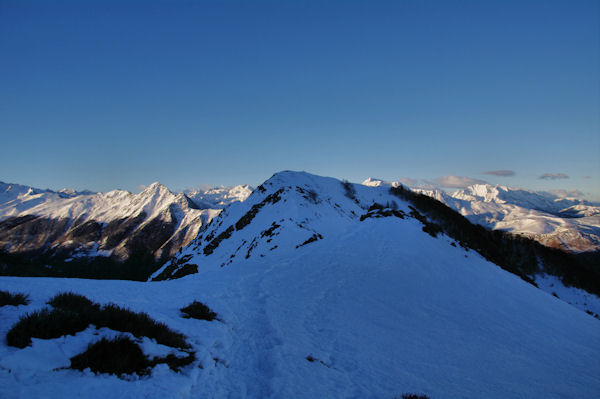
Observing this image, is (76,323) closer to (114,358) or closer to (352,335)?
(114,358)

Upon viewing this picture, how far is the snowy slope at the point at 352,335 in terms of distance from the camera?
16.4ft

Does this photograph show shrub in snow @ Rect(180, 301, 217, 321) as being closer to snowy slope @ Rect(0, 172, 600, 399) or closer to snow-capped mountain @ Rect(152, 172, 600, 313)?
snowy slope @ Rect(0, 172, 600, 399)

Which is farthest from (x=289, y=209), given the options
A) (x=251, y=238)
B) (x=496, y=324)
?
(x=496, y=324)

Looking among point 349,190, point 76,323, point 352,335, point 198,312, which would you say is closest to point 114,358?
point 76,323

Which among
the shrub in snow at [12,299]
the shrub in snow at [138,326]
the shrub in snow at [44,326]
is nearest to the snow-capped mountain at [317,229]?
the shrub in snow at [138,326]

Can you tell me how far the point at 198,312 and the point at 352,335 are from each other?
5412 mm

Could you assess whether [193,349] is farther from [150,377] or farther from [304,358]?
[304,358]

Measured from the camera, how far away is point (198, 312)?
30.6 ft

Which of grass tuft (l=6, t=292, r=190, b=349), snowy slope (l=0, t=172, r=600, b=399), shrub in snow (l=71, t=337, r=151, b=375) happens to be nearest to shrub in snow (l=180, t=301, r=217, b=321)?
snowy slope (l=0, t=172, r=600, b=399)

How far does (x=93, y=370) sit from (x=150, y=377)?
87 centimetres

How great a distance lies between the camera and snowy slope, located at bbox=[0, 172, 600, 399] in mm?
5008

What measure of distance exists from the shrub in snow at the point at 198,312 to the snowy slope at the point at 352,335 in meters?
0.46

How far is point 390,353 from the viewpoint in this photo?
8023 millimetres

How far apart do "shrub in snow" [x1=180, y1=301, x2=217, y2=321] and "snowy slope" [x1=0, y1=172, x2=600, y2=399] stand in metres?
0.46
